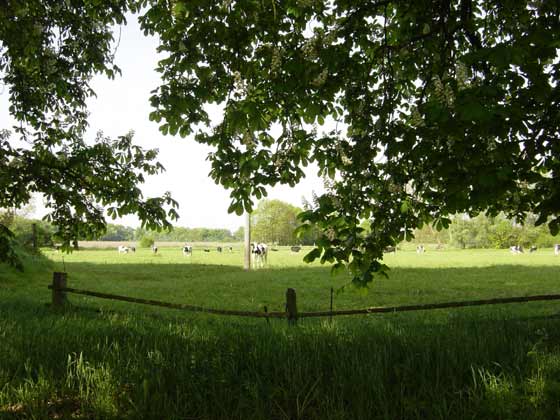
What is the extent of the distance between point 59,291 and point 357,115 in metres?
7.00

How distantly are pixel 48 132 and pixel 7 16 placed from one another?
2188 mm

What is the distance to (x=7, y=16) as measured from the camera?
7.20 metres

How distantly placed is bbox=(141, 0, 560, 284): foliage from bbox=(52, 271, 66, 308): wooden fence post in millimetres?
5199

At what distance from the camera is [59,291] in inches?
323

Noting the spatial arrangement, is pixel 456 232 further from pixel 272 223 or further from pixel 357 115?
pixel 357 115

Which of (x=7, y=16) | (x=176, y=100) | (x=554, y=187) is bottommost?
(x=554, y=187)

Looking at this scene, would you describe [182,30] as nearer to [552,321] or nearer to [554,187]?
[554,187]

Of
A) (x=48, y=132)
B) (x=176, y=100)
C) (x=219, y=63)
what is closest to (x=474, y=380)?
(x=176, y=100)

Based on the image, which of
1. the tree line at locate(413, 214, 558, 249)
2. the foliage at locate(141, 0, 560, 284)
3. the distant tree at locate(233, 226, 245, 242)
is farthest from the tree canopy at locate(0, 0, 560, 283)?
the distant tree at locate(233, 226, 245, 242)

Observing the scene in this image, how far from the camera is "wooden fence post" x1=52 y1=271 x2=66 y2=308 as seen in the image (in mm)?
8078

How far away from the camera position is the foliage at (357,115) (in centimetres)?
352

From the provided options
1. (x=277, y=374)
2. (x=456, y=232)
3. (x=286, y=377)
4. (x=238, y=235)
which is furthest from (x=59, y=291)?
(x=238, y=235)

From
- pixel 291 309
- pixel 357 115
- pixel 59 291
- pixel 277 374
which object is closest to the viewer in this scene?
pixel 277 374

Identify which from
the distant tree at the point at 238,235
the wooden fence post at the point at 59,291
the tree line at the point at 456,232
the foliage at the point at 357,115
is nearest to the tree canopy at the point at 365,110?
the foliage at the point at 357,115
